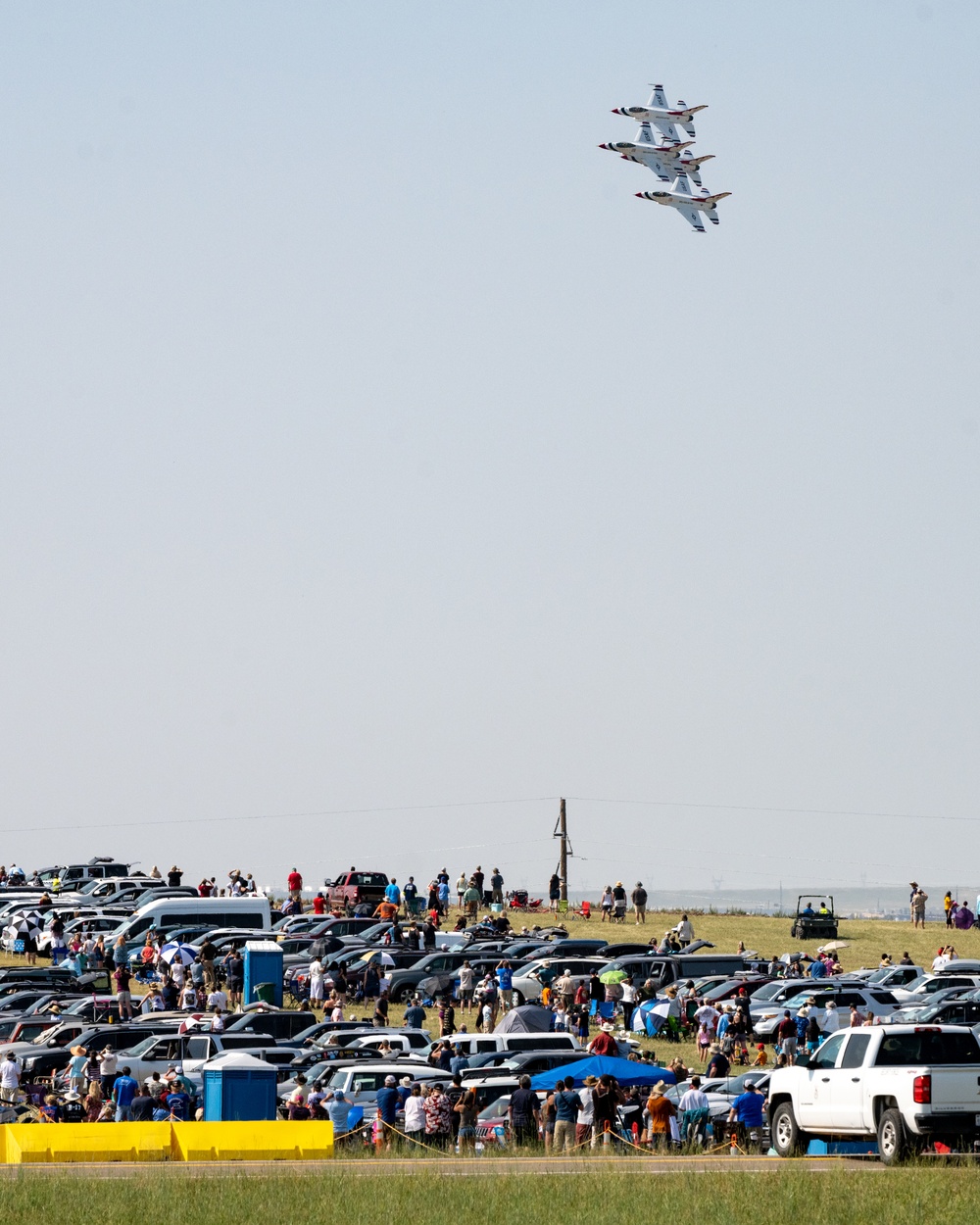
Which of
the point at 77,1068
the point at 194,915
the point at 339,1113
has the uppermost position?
the point at 194,915

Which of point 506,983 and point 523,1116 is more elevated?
point 506,983

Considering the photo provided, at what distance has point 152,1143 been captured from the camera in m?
25.9

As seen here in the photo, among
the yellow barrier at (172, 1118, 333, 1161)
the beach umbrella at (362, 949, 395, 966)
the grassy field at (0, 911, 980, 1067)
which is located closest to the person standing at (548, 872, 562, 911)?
the grassy field at (0, 911, 980, 1067)

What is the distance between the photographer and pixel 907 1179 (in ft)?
69.3

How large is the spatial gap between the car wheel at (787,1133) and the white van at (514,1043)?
28.2 feet

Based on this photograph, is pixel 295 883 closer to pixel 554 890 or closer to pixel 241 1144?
pixel 554 890

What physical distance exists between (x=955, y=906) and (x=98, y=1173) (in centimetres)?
4034

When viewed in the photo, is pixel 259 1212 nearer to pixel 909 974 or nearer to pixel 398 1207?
pixel 398 1207

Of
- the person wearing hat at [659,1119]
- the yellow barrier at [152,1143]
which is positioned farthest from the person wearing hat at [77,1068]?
the person wearing hat at [659,1119]

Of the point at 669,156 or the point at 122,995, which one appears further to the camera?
the point at 669,156

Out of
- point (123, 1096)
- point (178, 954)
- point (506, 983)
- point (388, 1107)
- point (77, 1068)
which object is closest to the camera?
point (388, 1107)

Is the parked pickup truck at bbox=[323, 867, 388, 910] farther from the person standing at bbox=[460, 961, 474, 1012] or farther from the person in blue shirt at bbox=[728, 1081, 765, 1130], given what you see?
the person in blue shirt at bbox=[728, 1081, 765, 1130]

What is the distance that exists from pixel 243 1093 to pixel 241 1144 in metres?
1.81

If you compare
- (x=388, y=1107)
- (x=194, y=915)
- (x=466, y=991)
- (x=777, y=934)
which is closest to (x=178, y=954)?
(x=194, y=915)
